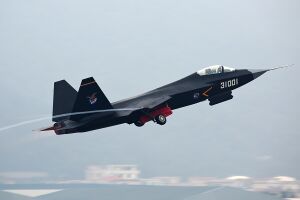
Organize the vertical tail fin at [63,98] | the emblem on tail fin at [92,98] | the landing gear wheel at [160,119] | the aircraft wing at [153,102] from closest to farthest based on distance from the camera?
the emblem on tail fin at [92,98] < the aircraft wing at [153,102] < the landing gear wheel at [160,119] < the vertical tail fin at [63,98]

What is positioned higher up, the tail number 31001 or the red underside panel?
the tail number 31001

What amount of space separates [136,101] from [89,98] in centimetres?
525

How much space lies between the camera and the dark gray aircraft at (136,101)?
2052 inches

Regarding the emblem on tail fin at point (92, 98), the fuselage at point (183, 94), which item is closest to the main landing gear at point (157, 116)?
the fuselage at point (183, 94)

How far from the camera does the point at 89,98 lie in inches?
2039

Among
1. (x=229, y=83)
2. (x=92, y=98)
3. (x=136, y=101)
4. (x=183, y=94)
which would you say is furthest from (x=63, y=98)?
(x=229, y=83)

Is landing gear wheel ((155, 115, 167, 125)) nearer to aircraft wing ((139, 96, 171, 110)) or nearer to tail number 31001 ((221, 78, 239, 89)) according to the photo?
aircraft wing ((139, 96, 171, 110))

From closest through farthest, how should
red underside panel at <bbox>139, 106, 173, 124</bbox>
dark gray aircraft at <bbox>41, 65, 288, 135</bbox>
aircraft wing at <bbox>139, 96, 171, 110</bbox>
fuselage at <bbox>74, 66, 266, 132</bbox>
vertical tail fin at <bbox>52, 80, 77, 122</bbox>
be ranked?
1. dark gray aircraft at <bbox>41, 65, 288, 135</bbox>
2. fuselage at <bbox>74, 66, 266, 132</bbox>
3. aircraft wing at <bbox>139, 96, 171, 110</bbox>
4. red underside panel at <bbox>139, 106, 173, 124</bbox>
5. vertical tail fin at <bbox>52, 80, 77, 122</bbox>

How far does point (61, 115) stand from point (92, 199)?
4379cm

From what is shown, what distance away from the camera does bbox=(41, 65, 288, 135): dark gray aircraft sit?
52.1 metres

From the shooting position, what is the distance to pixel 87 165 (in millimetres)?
109938

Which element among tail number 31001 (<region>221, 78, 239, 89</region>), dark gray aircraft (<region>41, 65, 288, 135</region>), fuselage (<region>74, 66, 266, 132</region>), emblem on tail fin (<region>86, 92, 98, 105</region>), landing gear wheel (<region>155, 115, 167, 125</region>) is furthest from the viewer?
tail number 31001 (<region>221, 78, 239, 89</region>)

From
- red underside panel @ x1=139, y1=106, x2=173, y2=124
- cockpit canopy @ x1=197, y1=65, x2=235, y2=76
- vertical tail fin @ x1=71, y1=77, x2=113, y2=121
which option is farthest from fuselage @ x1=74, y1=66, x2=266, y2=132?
vertical tail fin @ x1=71, y1=77, x2=113, y2=121

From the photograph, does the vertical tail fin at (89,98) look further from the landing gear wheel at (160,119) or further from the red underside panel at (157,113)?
the landing gear wheel at (160,119)
